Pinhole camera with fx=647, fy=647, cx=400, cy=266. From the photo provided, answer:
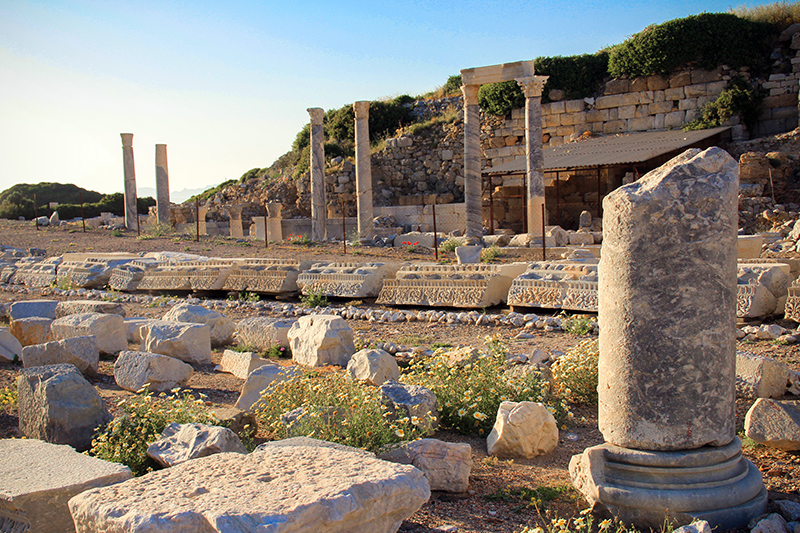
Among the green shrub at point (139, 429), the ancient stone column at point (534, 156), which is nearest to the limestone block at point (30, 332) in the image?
the green shrub at point (139, 429)

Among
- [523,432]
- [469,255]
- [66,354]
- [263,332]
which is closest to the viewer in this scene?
[523,432]

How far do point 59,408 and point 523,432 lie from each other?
124 inches

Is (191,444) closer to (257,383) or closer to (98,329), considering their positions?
(257,383)

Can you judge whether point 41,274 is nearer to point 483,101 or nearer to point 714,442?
point 714,442

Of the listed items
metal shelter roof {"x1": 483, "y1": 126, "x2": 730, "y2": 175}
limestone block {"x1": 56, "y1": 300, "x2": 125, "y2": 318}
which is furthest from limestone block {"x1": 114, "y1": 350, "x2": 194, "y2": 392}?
Result: metal shelter roof {"x1": 483, "y1": 126, "x2": 730, "y2": 175}

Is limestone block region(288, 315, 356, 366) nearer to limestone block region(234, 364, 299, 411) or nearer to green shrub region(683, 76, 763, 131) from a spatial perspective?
limestone block region(234, 364, 299, 411)

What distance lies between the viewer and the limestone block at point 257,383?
17.3ft

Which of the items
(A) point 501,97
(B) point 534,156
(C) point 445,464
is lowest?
(C) point 445,464

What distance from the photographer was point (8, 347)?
271 inches

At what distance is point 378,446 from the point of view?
4.11m

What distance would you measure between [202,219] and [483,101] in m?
13.2

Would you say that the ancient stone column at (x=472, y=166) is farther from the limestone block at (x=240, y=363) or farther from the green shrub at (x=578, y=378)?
the green shrub at (x=578, y=378)

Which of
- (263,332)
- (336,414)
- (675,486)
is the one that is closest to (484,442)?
(336,414)

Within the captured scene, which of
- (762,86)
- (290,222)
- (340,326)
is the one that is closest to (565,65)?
(762,86)
